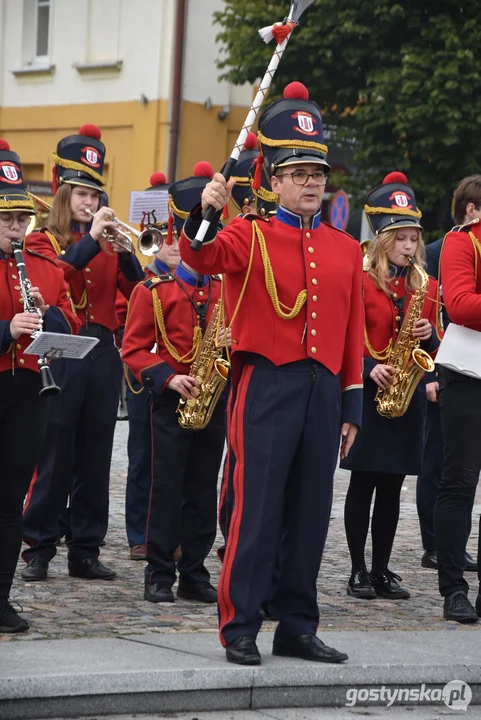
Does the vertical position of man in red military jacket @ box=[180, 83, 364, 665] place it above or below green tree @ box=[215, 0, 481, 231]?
below

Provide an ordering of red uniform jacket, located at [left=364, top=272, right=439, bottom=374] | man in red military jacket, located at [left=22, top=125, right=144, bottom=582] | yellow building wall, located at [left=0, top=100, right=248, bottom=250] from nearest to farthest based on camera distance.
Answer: red uniform jacket, located at [left=364, top=272, right=439, bottom=374]
man in red military jacket, located at [left=22, top=125, right=144, bottom=582]
yellow building wall, located at [left=0, top=100, right=248, bottom=250]

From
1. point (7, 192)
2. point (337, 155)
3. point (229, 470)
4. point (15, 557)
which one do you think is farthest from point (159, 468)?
point (337, 155)

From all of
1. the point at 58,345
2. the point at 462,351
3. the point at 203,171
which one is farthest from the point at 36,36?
the point at 58,345

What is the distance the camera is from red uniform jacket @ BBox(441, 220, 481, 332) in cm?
737

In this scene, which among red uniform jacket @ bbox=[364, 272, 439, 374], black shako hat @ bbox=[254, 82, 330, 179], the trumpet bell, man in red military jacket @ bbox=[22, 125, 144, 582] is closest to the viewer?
black shako hat @ bbox=[254, 82, 330, 179]

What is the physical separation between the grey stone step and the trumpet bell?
10.1 feet

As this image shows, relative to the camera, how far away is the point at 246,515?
21.0ft

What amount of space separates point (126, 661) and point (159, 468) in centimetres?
210

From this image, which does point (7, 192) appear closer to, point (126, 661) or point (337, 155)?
point (126, 661)

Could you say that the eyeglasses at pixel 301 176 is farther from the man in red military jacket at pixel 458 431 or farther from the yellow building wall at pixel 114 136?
the yellow building wall at pixel 114 136

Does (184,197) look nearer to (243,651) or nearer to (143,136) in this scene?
(243,651)

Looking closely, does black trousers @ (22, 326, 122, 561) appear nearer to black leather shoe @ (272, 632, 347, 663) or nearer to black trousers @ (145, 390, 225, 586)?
black trousers @ (145, 390, 225, 586)

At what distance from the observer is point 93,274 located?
29.2 ft

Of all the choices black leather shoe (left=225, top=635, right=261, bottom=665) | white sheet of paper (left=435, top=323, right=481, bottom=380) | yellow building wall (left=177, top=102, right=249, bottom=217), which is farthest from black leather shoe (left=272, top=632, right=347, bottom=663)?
yellow building wall (left=177, top=102, right=249, bottom=217)
